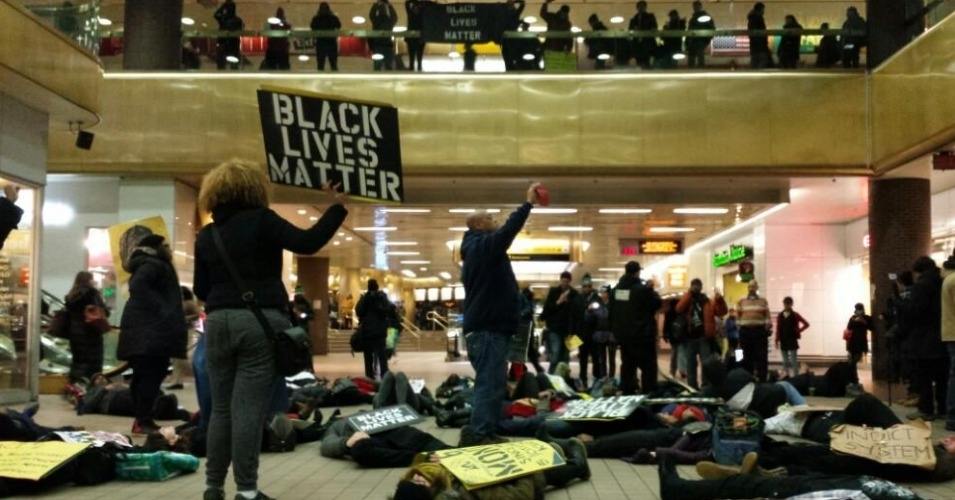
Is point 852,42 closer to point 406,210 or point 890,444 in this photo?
point 406,210

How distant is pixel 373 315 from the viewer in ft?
52.4

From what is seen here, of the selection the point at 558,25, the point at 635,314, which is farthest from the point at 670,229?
the point at 635,314

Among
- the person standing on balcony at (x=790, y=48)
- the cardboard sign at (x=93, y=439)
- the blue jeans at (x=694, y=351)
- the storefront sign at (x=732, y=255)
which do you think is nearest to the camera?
Result: the cardboard sign at (x=93, y=439)

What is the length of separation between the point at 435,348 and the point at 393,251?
1149cm

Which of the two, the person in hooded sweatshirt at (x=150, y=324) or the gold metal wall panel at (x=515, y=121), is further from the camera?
the gold metal wall panel at (x=515, y=121)

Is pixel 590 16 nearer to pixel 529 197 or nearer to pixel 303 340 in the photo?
pixel 529 197

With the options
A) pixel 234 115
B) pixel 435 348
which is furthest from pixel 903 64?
pixel 435 348

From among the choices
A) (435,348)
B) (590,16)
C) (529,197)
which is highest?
(590,16)

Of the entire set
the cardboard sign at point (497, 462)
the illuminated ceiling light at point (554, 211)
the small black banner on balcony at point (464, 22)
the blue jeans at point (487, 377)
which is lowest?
the cardboard sign at point (497, 462)

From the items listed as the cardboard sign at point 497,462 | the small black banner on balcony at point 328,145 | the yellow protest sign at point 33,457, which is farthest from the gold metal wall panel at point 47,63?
the cardboard sign at point 497,462

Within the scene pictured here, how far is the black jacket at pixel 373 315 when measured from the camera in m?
15.9

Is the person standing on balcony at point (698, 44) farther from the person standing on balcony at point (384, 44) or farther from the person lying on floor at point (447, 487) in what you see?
the person lying on floor at point (447, 487)

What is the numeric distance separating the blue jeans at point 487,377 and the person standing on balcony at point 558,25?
10489 millimetres

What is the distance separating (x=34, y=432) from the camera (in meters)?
6.77
